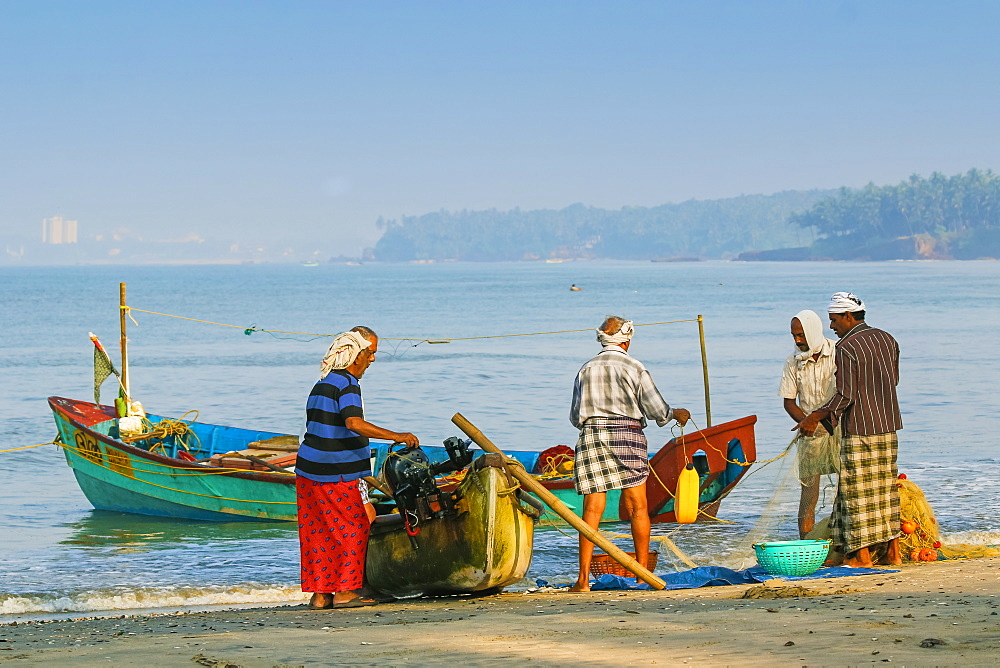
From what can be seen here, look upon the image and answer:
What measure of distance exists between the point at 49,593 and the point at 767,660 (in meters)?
7.08

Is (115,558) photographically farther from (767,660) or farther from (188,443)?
(767,660)

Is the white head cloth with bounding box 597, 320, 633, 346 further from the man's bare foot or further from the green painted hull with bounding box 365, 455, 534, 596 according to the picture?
the man's bare foot

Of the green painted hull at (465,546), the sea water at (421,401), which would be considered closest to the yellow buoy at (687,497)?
the sea water at (421,401)

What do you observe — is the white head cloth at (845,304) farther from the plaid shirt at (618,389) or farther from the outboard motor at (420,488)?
the outboard motor at (420,488)

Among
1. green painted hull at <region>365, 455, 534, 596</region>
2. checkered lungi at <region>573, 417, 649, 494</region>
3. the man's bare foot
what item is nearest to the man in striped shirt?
checkered lungi at <region>573, 417, 649, 494</region>

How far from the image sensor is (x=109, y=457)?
13555mm

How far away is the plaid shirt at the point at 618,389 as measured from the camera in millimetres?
7027

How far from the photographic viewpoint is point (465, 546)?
6.82m

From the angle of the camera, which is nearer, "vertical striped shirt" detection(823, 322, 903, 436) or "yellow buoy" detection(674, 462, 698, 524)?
"vertical striped shirt" detection(823, 322, 903, 436)

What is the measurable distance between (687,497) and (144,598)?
4488 millimetres

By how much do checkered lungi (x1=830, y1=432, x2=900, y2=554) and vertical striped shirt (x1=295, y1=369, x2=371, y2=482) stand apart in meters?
2.95

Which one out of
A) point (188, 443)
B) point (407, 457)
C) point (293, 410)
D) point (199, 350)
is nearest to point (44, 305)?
point (199, 350)

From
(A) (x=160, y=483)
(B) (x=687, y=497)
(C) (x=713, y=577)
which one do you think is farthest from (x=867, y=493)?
(A) (x=160, y=483)

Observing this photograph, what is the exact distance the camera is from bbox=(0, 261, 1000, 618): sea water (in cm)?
1060
